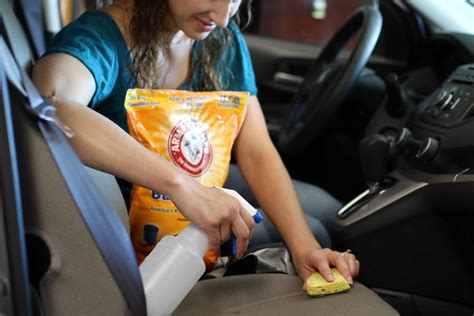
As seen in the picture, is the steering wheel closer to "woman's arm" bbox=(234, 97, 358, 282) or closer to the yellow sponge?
"woman's arm" bbox=(234, 97, 358, 282)

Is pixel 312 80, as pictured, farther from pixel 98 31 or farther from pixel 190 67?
pixel 98 31

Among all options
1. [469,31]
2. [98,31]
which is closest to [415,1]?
[469,31]

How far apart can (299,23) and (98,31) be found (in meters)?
1.99

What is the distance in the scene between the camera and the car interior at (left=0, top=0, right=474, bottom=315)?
0.77m

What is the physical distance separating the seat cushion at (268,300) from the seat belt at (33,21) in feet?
1.94

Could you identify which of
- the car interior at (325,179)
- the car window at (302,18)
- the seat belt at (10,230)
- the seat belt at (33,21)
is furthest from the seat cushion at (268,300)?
the car window at (302,18)

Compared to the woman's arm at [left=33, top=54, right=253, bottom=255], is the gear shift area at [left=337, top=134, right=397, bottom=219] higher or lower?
lower

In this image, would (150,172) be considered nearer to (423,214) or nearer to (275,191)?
(275,191)

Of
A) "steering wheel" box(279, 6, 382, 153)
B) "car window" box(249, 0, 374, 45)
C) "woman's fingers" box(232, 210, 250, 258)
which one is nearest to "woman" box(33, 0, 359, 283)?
"woman's fingers" box(232, 210, 250, 258)

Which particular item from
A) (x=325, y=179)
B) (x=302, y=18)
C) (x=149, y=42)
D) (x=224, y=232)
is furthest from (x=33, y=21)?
(x=302, y=18)

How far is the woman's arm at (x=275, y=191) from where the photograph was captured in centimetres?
115

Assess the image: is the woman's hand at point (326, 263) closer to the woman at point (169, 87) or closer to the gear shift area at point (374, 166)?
the woman at point (169, 87)

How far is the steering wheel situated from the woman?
0.38 m

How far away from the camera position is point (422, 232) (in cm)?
132
